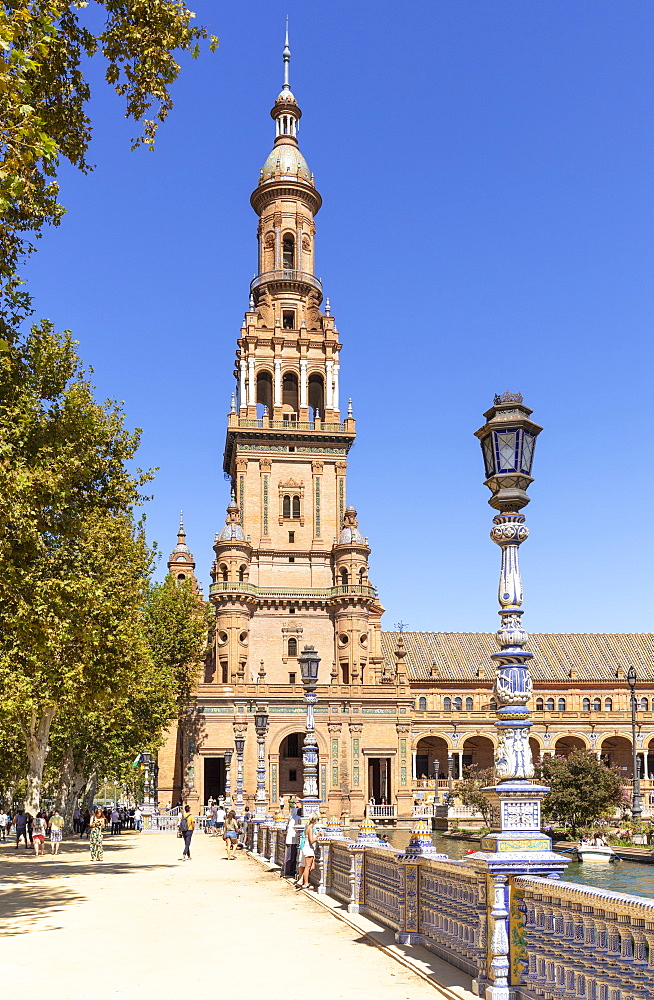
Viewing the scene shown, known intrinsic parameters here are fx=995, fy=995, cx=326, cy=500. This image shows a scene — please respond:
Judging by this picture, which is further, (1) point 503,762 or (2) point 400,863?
(2) point 400,863

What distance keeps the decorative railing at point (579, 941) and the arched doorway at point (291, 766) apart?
184ft

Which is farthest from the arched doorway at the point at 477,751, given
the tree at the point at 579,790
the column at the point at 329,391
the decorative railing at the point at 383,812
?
the tree at the point at 579,790

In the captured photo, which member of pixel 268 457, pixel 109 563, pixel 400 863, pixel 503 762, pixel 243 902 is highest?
pixel 268 457

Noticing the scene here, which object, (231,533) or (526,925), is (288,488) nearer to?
(231,533)

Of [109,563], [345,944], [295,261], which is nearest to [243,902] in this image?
[345,944]

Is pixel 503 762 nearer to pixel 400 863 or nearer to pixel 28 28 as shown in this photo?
pixel 400 863

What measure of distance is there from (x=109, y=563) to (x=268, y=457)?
1649 inches

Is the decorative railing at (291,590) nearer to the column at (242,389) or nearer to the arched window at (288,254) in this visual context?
the column at (242,389)

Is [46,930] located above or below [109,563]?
below

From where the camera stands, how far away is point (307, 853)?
1939 cm

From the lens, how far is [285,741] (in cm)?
6538

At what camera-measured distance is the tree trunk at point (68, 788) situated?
139 feet

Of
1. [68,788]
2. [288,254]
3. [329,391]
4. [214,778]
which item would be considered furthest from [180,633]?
[288,254]

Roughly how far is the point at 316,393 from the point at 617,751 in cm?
3943
